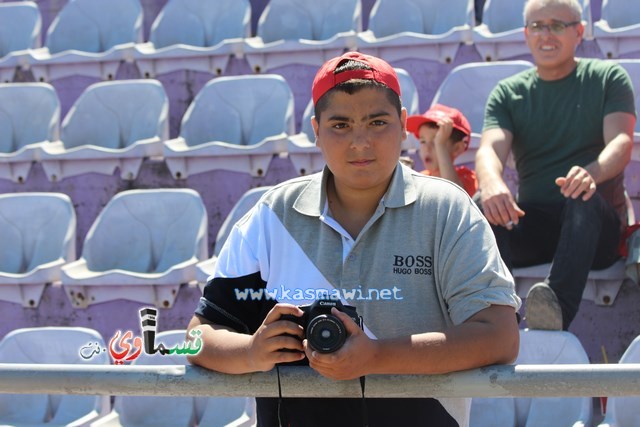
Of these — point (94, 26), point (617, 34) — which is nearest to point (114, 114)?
point (94, 26)

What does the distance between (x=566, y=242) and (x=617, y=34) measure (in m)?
1.68

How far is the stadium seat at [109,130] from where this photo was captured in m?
4.09

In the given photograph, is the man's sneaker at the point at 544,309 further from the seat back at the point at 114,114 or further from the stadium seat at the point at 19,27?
the stadium seat at the point at 19,27

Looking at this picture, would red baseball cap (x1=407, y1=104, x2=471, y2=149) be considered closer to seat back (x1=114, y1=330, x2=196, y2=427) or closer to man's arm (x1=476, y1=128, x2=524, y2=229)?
man's arm (x1=476, y1=128, x2=524, y2=229)

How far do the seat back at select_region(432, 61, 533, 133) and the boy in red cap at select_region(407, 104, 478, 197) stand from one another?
0.62m

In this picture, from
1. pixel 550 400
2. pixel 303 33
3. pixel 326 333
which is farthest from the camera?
pixel 303 33

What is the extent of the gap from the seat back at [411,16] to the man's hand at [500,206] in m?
2.06

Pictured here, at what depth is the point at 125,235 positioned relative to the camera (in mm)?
3689

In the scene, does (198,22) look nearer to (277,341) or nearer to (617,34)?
(617,34)

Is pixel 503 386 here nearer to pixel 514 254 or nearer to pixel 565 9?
pixel 514 254

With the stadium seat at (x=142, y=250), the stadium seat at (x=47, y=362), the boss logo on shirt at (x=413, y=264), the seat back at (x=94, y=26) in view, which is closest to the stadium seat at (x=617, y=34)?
the stadium seat at (x=142, y=250)

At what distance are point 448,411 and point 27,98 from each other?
359cm

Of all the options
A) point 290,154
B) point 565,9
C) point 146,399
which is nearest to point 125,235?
point 290,154

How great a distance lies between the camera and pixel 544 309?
2672mm
